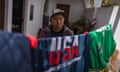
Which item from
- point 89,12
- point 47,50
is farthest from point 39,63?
point 89,12

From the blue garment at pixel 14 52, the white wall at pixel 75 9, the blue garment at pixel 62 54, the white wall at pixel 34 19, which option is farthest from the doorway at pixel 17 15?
the blue garment at pixel 14 52

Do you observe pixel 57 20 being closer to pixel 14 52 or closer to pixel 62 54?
pixel 62 54

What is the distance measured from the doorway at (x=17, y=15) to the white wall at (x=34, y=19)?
0.15 metres

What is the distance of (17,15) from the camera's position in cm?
575

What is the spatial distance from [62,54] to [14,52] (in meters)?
0.47

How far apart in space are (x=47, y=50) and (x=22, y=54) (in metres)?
0.24

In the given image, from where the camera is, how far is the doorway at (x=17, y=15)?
5.60 m

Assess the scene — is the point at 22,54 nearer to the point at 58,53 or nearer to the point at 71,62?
the point at 58,53

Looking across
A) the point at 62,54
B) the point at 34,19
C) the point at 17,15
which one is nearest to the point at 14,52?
the point at 62,54

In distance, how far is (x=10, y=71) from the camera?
1.21m

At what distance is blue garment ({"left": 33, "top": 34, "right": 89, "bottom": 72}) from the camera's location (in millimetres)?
1427

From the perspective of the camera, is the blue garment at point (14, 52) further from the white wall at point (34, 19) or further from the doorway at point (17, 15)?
the white wall at point (34, 19)

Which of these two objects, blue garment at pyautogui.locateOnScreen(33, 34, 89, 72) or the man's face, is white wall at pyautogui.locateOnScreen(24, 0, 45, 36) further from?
blue garment at pyautogui.locateOnScreen(33, 34, 89, 72)

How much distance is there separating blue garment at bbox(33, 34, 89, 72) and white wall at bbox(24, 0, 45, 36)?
172 inches
